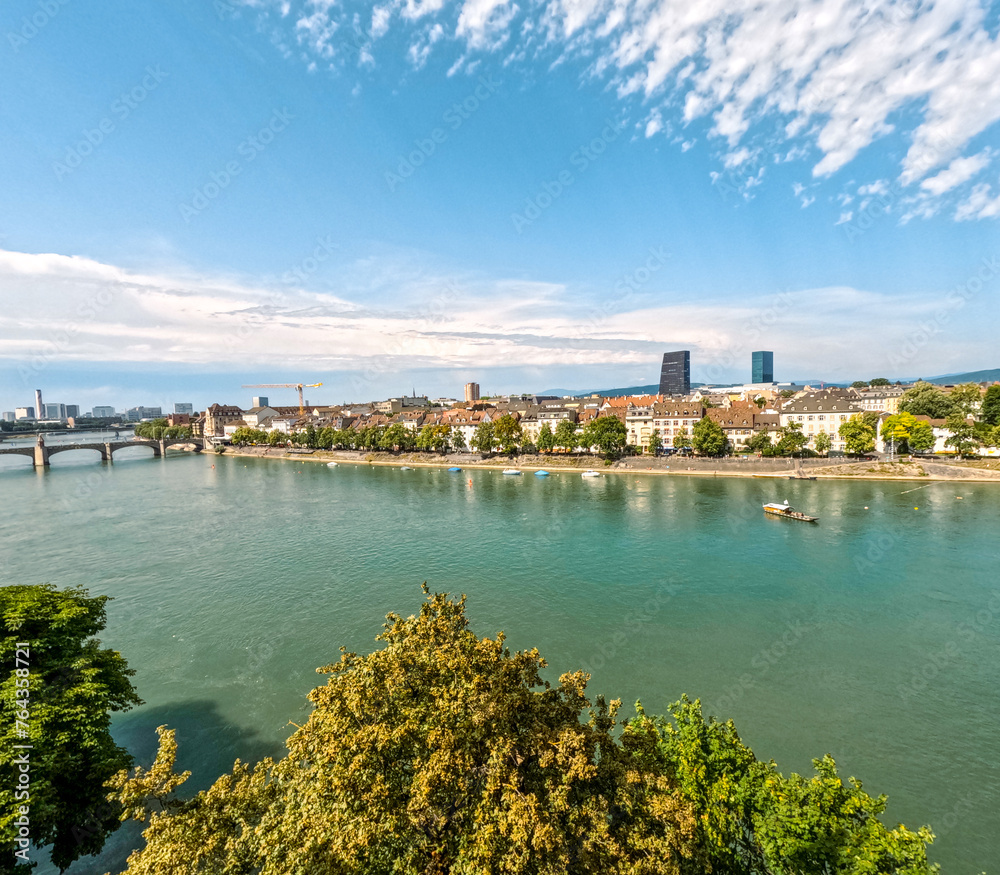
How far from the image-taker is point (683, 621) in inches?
757

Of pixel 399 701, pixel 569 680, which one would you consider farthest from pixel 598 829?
pixel 399 701

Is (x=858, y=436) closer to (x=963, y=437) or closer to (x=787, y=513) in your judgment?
(x=963, y=437)

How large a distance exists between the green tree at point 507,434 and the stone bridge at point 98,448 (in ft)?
229

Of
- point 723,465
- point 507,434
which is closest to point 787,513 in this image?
point 723,465

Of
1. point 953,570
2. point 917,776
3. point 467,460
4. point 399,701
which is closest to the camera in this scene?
point 399,701

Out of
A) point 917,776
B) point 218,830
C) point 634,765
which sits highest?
point 634,765

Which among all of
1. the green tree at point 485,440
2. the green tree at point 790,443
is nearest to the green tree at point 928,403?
the green tree at point 790,443

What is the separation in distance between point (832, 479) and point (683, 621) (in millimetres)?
44111

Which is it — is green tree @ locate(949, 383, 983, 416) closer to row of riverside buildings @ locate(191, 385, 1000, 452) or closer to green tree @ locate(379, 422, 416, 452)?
row of riverside buildings @ locate(191, 385, 1000, 452)

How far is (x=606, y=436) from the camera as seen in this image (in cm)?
6500

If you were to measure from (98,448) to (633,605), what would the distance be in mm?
104213

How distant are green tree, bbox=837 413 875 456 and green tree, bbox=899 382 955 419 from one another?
57.6 ft

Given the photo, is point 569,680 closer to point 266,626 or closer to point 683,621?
point 683,621

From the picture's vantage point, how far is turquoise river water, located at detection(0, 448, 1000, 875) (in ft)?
41.4
